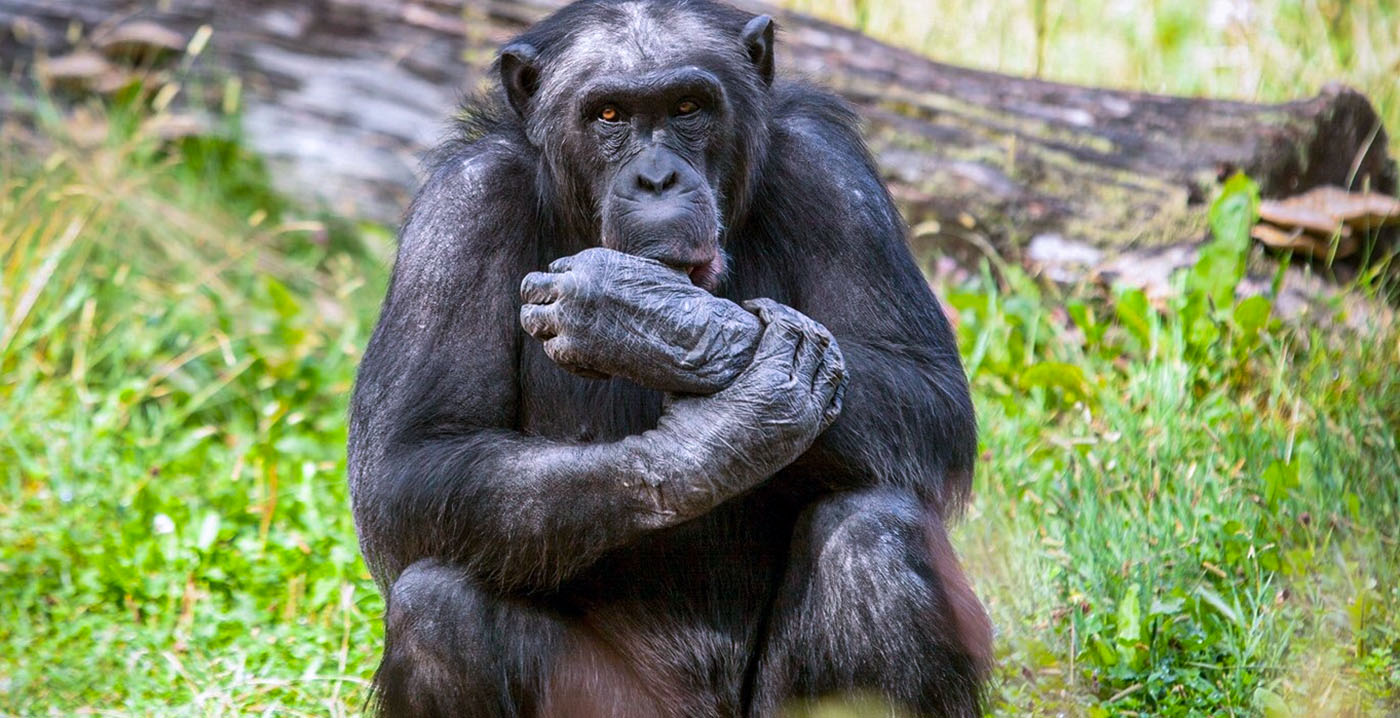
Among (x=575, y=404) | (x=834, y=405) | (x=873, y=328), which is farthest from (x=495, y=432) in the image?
(x=873, y=328)

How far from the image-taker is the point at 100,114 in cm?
943

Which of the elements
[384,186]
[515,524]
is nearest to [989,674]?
[515,524]

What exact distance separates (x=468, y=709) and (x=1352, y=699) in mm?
2516

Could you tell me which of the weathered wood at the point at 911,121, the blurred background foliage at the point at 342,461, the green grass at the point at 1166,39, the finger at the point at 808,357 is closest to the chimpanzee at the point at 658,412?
the finger at the point at 808,357

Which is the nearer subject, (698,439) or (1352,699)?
(698,439)

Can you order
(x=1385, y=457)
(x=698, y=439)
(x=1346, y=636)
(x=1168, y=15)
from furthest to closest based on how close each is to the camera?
1. (x=1168, y=15)
2. (x=1385, y=457)
3. (x=1346, y=636)
4. (x=698, y=439)

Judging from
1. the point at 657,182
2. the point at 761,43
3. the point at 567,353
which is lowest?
the point at 567,353

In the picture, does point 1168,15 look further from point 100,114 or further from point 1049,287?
point 100,114

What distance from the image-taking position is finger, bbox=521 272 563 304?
3.87 m

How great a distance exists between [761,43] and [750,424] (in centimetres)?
136

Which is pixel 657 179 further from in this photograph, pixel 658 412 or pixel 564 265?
pixel 658 412

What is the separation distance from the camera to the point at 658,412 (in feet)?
14.4

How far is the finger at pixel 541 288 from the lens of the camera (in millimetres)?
3873

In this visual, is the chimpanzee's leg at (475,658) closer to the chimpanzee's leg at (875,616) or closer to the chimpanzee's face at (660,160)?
the chimpanzee's leg at (875,616)
